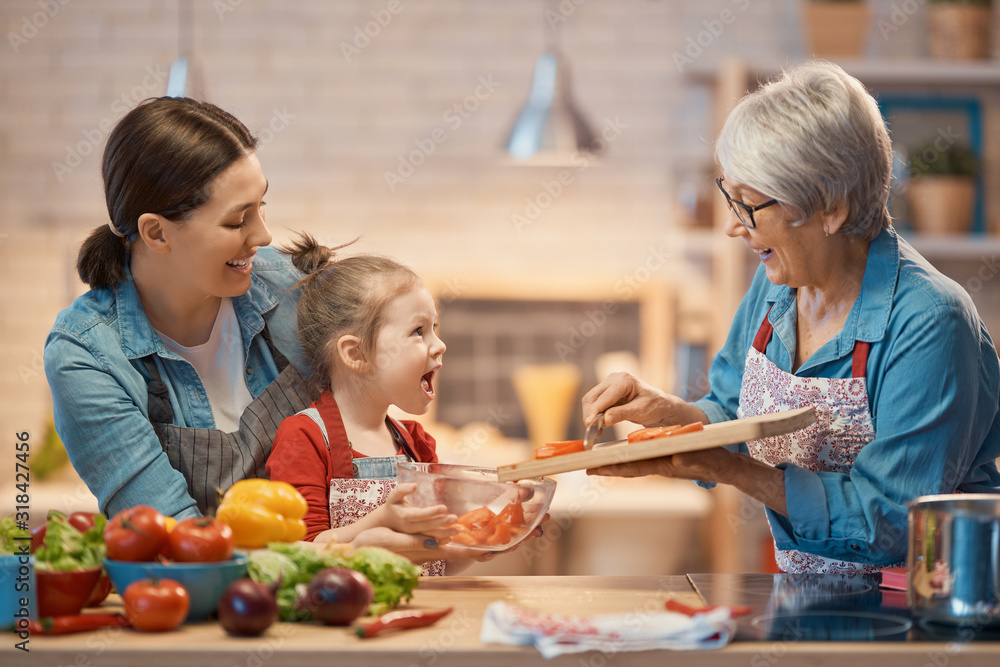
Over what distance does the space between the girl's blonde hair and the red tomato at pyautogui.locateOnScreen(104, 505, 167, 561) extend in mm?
671

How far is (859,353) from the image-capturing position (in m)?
1.84

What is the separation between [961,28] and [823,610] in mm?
3601

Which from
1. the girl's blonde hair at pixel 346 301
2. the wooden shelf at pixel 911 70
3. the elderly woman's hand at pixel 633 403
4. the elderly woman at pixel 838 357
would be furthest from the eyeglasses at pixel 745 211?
the wooden shelf at pixel 911 70

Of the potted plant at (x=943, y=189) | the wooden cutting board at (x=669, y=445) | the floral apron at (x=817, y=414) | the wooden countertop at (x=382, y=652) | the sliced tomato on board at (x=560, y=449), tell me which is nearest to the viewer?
the wooden countertop at (x=382, y=652)

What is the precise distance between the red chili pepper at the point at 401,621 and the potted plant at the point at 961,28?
3.89 m

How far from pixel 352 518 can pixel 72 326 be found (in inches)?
25.9

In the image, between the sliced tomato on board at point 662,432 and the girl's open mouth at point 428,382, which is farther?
the girl's open mouth at point 428,382

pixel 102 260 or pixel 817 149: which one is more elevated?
pixel 817 149

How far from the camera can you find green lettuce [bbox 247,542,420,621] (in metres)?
1.42

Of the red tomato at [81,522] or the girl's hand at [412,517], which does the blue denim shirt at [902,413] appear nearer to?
the girl's hand at [412,517]

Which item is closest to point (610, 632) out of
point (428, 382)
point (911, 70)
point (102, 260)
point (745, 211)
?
point (428, 382)

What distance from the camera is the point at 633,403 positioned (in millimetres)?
2018

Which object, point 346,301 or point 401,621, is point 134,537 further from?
point 346,301

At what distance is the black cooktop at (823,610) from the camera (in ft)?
4.49
